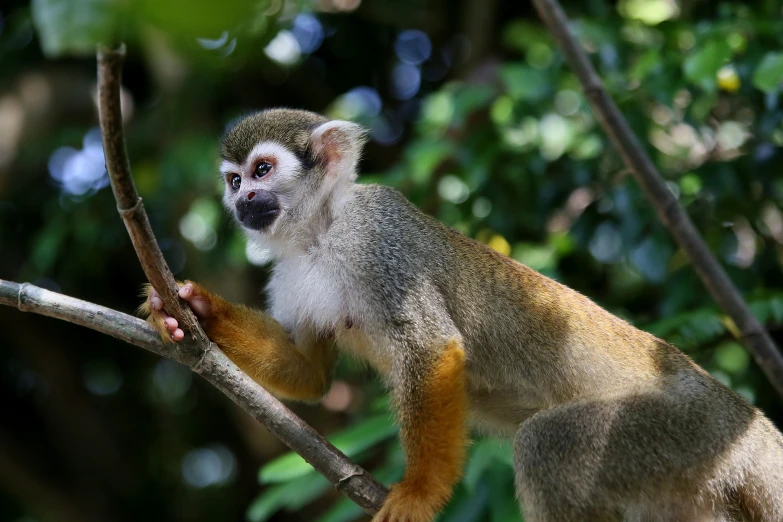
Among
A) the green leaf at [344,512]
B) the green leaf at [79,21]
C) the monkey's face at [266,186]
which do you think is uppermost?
the green leaf at [79,21]

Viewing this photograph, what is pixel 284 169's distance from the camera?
4.21 metres

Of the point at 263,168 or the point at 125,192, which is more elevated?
the point at 125,192

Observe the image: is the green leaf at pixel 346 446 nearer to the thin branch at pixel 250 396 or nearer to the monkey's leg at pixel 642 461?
the thin branch at pixel 250 396

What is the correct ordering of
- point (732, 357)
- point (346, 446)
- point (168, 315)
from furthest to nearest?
point (732, 357) → point (346, 446) → point (168, 315)

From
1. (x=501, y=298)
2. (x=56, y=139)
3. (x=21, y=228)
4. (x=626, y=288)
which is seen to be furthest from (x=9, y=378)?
(x=501, y=298)

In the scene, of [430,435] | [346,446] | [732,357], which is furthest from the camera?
[732,357]

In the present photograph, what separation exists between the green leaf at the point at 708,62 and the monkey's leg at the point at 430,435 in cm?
196

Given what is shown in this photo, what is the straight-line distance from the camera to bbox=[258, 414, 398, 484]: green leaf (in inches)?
156

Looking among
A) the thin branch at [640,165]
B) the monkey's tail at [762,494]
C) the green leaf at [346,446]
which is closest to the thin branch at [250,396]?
the green leaf at [346,446]

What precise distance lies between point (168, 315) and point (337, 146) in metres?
1.61

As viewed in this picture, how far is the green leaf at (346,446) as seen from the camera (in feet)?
13.0

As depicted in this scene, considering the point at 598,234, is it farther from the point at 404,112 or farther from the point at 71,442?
the point at 71,442

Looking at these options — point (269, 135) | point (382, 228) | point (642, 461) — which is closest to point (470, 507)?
point (642, 461)

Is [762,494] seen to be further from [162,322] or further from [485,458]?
[162,322]
